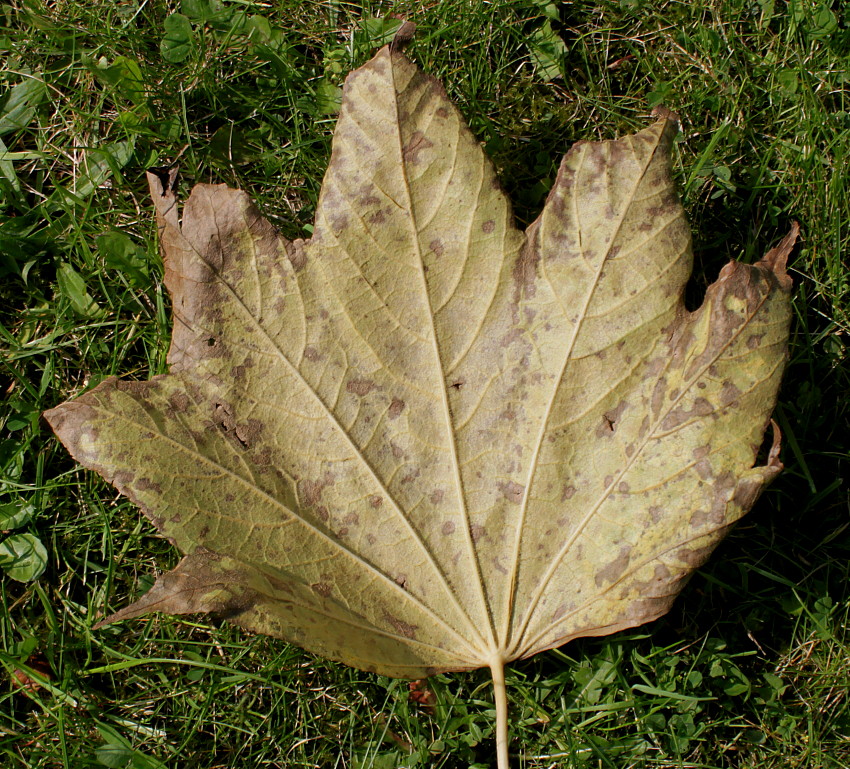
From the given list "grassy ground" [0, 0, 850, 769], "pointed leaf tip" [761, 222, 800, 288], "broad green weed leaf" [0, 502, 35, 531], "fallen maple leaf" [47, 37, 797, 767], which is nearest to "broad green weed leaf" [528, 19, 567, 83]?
"grassy ground" [0, 0, 850, 769]

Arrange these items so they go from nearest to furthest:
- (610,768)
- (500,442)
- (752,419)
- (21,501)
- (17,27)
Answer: (752,419) < (500,442) < (610,768) < (21,501) < (17,27)

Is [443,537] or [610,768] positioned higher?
[443,537]

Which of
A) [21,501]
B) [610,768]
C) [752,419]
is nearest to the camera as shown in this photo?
[752,419]

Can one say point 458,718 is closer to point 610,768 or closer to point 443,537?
point 610,768

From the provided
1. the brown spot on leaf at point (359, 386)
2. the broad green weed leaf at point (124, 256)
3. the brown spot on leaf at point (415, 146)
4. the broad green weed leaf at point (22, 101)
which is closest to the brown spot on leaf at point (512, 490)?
the brown spot on leaf at point (359, 386)

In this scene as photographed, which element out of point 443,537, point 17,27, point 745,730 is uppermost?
point 17,27

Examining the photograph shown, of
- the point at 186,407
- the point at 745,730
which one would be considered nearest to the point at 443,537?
the point at 186,407

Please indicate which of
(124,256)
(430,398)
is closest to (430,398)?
(430,398)
